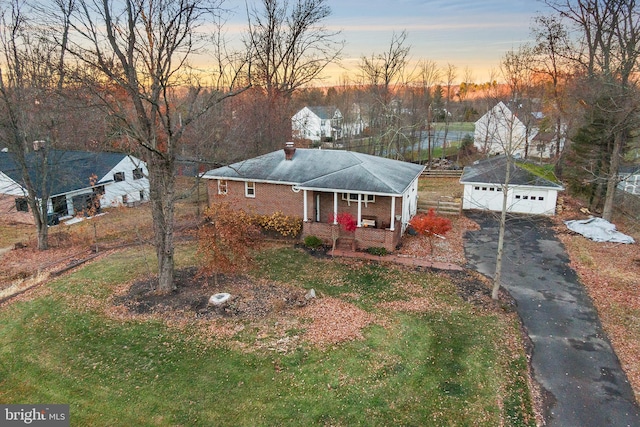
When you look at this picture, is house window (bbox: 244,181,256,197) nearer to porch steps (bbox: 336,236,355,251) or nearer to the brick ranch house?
the brick ranch house

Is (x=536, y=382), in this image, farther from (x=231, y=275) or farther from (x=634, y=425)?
(x=231, y=275)

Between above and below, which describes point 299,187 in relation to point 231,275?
above

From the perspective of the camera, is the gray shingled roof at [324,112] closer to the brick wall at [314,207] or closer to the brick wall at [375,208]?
the brick wall at [314,207]

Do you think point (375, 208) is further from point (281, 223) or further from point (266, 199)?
point (266, 199)

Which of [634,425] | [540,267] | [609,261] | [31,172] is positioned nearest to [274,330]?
[634,425]

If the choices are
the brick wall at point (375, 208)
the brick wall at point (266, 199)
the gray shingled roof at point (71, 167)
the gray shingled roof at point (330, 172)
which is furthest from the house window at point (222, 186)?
the gray shingled roof at point (71, 167)
